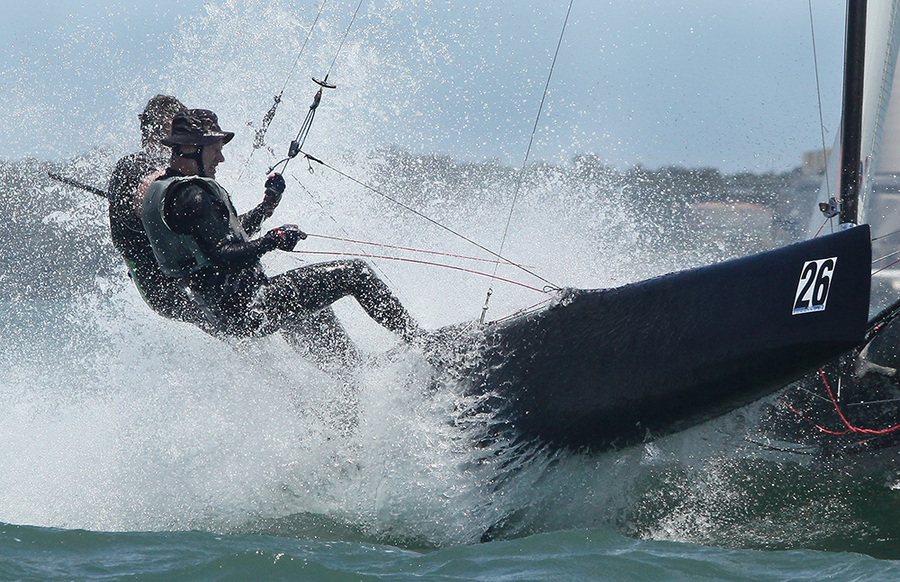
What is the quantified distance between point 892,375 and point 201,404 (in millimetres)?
2877

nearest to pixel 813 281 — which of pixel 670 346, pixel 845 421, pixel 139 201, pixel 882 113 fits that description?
pixel 670 346

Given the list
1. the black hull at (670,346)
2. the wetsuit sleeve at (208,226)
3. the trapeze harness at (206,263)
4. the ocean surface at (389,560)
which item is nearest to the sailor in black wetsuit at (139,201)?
the trapeze harness at (206,263)

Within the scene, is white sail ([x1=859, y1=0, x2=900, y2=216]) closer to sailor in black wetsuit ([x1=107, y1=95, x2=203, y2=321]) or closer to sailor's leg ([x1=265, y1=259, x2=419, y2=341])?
sailor's leg ([x1=265, y1=259, x2=419, y2=341])

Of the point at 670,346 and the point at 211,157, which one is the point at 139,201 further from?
the point at 670,346

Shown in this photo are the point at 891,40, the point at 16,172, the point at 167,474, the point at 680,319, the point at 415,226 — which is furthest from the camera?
the point at 16,172

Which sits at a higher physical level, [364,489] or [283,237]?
[283,237]

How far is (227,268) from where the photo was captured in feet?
11.0

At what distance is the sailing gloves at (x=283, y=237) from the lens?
10.7 feet

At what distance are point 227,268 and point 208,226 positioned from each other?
211 millimetres

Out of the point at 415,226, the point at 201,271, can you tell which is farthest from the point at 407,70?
the point at 201,271

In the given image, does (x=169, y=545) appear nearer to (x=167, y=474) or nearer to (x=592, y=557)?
(x=167, y=474)

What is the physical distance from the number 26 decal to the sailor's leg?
1363mm

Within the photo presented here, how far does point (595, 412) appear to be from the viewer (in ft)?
10.6

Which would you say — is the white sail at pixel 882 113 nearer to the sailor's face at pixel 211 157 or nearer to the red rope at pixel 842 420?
the red rope at pixel 842 420
